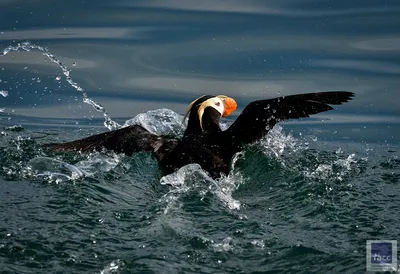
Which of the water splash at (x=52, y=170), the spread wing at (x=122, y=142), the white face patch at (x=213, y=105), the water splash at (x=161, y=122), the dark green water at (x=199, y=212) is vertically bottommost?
the dark green water at (x=199, y=212)

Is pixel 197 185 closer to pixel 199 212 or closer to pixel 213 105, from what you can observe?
pixel 199 212

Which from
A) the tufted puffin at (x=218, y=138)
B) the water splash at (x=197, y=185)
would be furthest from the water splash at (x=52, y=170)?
the tufted puffin at (x=218, y=138)

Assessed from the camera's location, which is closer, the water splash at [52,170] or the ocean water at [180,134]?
the ocean water at [180,134]

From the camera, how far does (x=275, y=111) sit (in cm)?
683

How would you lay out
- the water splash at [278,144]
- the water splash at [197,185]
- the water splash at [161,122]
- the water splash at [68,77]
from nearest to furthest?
the water splash at [197,185], the water splash at [278,144], the water splash at [161,122], the water splash at [68,77]

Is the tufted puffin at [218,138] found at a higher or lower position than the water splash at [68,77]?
lower

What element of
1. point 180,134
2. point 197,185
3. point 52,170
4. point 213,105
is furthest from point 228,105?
point 52,170

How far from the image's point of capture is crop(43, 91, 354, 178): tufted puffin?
6.78 m

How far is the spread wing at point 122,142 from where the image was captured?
724 cm

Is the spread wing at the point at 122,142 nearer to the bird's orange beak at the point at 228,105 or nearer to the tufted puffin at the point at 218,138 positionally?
the tufted puffin at the point at 218,138

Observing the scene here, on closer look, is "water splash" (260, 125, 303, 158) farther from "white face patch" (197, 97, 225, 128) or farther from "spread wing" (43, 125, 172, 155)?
"spread wing" (43, 125, 172, 155)

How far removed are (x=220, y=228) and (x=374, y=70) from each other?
4767 mm

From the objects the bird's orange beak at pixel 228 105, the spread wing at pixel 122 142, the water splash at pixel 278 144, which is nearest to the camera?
the spread wing at pixel 122 142

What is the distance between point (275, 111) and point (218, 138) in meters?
0.57
